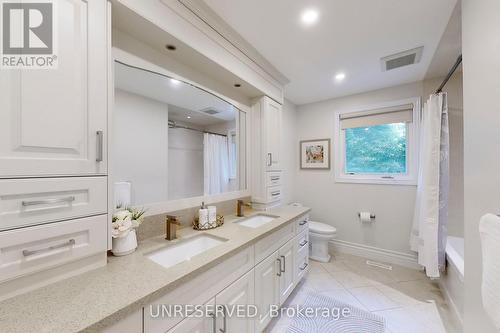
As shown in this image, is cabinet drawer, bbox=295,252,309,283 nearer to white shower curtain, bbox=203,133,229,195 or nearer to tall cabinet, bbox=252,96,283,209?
tall cabinet, bbox=252,96,283,209

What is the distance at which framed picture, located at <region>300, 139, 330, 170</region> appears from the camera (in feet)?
Answer: 10.0

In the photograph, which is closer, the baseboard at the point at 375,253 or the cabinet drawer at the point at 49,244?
→ the cabinet drawer at the point at 49,244

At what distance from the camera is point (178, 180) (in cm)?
156

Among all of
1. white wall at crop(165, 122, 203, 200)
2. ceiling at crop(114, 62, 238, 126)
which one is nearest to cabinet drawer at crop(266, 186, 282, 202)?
white wall at crop(165, 122, 203, 200)

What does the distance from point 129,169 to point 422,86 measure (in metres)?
3.37

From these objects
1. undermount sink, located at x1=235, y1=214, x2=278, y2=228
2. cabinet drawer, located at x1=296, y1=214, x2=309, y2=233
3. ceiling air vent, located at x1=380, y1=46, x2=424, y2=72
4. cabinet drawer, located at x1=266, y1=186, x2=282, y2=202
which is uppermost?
ceiling air vent, located at x1=380, y1=46, x2=424, y2=72

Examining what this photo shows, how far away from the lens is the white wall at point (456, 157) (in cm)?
218

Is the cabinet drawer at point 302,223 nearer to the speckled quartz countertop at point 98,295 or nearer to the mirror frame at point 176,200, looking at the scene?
the mirror frame at point 176,200

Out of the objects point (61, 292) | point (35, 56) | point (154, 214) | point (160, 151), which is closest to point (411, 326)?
point (154, 214)

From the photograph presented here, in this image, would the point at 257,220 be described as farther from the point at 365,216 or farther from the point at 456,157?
the point at 456,157

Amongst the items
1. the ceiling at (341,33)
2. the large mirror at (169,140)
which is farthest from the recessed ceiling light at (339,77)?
the large mirror at (169,140)

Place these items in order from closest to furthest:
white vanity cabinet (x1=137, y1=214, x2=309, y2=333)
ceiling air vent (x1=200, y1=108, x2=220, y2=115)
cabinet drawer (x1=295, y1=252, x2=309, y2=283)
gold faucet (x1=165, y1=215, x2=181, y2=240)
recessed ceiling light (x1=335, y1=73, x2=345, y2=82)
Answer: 1. white vanity cabinet (x1=137, y1=214, x2=309, y2=333)
2. gold faucet (x1=165, y1=215, x2=181, y2=240)
3. ceiling air vent (x1=200, y1=108, x2=220, y2=115)
4. cabinet drawer (x1=295, y1=252, x2=309, y2=283)
5. recessed ceiling light (x1=335, y1=73, x2=345, y2=82)

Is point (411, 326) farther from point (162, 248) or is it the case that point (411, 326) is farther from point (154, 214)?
point (154, 214)

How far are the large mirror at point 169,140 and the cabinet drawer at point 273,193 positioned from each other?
0.37 meters
